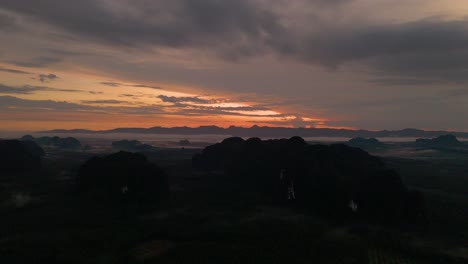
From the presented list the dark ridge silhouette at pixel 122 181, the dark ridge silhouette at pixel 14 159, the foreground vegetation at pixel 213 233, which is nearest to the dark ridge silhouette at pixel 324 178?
the foreground vegetation at pixel 213 233

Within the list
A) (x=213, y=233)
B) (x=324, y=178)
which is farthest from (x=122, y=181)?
(x=324, y=178)

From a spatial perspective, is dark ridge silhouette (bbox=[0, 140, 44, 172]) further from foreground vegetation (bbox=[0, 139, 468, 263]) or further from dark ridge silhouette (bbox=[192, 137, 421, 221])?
dark ridge silhouette (bbox=[192, 137, 421, 221])

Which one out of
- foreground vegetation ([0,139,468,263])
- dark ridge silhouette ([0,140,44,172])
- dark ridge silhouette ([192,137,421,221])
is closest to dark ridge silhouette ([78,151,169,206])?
foreground vegetation ([0,139,468,263])

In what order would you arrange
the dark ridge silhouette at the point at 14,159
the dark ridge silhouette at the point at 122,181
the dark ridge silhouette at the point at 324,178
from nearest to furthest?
the dark ridge silhouette at the point at 324,178 < the dark ridge silhouette at the point at 122,181 < the dark ridge silhouette at the point at 14,159

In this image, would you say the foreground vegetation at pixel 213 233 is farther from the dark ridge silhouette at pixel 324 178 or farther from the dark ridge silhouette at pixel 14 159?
the dark ridge silhouette at pixel 14 159

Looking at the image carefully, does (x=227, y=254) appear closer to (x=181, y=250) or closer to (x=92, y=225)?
(x=181, y=250)
